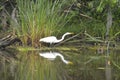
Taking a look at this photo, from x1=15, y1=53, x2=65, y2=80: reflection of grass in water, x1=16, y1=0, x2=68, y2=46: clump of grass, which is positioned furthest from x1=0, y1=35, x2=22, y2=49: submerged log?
x1=15, y1=53, x2=65, y2=80: reflection of grass in water

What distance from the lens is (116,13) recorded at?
1274 centimetres

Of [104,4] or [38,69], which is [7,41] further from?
[38,69]

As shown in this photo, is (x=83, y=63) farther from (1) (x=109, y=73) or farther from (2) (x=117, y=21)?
(2) (x=117, y=21)

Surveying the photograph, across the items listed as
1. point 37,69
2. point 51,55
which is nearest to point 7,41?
point 51,55

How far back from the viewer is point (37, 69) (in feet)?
25.8

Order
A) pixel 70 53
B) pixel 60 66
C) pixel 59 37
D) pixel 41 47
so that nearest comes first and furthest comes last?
pixel 60 66
pixel 70 53
pixel 41 47
pixel 59 37

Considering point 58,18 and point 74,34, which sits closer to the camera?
point 58,18

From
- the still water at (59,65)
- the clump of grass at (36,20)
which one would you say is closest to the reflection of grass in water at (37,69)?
the still water at (59,65)

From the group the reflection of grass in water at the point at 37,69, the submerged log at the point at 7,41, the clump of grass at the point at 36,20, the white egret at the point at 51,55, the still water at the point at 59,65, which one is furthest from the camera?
the clump of grass at the point at 36,20

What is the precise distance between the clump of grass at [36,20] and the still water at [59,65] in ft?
2.81

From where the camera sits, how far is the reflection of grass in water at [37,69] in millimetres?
6980

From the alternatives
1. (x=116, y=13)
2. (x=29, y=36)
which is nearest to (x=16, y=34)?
(x=29, y=36)

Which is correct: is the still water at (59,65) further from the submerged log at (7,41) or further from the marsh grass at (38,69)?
the submerged log at (7,41)

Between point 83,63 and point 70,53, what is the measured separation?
1895 mm
